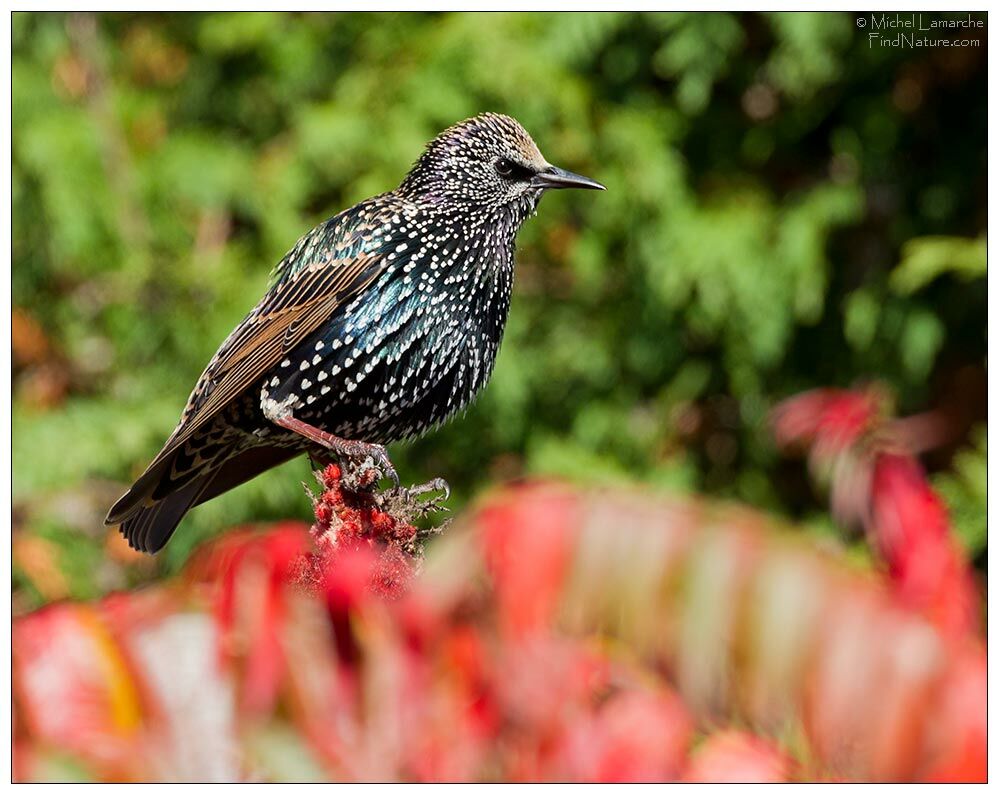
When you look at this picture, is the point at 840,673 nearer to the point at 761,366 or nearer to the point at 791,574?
→ the point at 791,574

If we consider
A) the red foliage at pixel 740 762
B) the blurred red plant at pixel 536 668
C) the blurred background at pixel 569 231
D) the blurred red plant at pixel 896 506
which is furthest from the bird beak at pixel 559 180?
the blurred background at pixel 569 231

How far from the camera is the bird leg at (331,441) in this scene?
1644 mm

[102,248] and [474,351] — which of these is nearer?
[474,351]

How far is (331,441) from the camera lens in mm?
1697

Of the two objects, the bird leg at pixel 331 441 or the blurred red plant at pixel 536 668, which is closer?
the bird leg at pixel 331 441

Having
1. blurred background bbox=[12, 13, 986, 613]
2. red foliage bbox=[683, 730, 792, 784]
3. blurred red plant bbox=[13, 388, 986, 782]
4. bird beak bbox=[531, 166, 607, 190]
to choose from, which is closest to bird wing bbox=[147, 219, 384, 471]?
bird beak bbox=[531, 166, 607, 190]

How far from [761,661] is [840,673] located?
0.45ft

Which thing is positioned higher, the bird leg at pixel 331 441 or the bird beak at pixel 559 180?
the bird beak at pixel 559 180

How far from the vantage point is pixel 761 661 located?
8.22ft

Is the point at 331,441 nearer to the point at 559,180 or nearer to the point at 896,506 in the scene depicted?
the point at 559,180

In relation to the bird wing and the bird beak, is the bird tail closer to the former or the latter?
the bird wing

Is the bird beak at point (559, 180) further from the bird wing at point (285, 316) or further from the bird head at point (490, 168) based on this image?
the bird wing at point (285, 316)

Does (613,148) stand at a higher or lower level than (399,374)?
higher

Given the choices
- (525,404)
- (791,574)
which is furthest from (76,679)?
(525,404)
